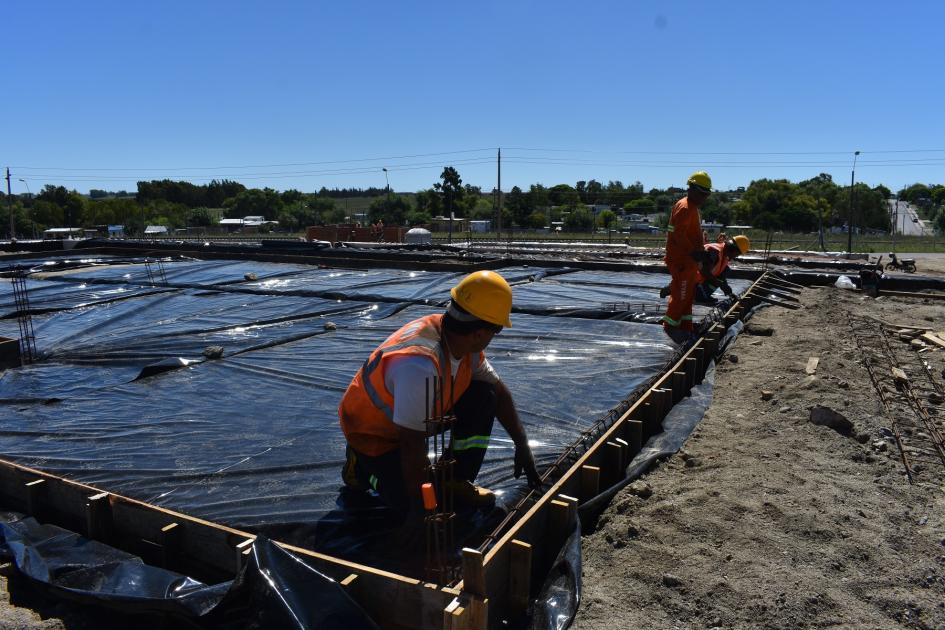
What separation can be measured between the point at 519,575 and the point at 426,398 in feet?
2.85

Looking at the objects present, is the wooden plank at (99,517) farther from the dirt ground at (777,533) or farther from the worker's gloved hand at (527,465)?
the dirt ground at (777,533)

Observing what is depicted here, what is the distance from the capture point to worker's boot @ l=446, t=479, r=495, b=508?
3141 mm

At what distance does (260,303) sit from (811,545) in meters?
7.49

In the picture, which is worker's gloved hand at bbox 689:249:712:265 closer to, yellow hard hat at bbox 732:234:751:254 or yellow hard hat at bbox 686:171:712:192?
yellow hard hat at bbox 686:171:712:192

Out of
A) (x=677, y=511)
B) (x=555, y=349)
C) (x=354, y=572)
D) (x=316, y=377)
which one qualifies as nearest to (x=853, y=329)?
(x=555, y=349)

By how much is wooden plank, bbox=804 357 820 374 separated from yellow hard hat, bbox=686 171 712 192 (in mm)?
1886

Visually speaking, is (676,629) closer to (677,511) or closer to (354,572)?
(677,511)

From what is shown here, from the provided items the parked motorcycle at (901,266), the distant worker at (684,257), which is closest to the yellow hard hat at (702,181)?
the distant worker at (684,257)

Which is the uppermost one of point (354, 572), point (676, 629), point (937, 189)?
point (937, 189)

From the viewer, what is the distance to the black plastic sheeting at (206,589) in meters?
2.38

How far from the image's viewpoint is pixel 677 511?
3445mm

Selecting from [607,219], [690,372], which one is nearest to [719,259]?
[690,372]

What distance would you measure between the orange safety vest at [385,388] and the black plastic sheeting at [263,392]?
43 centimetres

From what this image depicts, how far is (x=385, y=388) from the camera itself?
2.72m
